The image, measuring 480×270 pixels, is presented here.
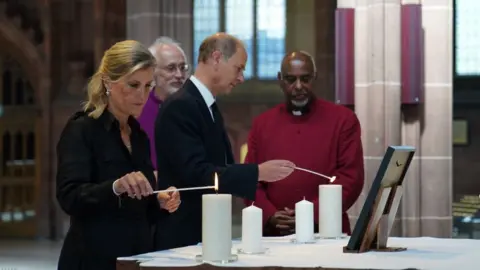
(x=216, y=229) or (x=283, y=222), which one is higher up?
(x=216, y=229)

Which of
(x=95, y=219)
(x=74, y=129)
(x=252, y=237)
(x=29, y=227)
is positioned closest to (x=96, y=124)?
(x=74, y=129)

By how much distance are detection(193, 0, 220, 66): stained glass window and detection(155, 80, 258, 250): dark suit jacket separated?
8958 mm

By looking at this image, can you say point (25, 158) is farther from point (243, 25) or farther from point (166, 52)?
point (166, 52)

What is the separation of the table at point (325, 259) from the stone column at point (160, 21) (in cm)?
489

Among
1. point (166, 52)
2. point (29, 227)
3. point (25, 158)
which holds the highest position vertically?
point (166, 52)

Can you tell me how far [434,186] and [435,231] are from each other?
0.35m

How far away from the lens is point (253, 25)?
45.9ft

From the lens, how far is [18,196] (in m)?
15.0

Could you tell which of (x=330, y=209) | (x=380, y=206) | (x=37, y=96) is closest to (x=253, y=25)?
(x=37, y=96)

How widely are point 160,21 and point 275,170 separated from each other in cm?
491

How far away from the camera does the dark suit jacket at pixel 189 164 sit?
4.45 meters

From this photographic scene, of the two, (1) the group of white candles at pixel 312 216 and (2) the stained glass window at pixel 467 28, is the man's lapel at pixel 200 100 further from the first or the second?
(2) the stained glass window at pixel 467 28

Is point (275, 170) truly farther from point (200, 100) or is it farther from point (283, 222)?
point (283, 222)

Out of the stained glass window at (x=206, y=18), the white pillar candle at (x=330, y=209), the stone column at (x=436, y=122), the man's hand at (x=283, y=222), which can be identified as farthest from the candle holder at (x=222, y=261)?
the stained glass window at (x=206, y=18)
